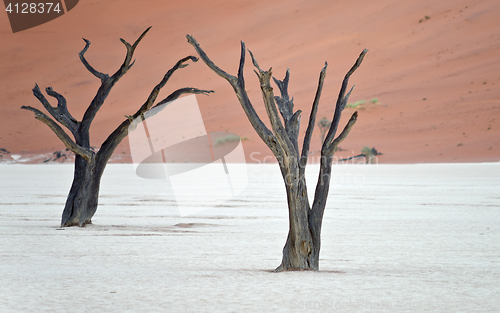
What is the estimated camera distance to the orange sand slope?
45.7 meters

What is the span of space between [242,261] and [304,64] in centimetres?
5755

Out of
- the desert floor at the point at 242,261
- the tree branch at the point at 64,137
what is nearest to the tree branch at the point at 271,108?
the desert floor at the point at 242,261

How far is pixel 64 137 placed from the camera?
905 centimetres

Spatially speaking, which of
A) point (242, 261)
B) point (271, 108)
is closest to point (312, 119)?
point (271, 108)

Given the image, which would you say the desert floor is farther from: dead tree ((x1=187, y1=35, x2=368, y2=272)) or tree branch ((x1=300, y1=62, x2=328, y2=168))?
tree branch ((x1=300, y1=62, x2=328, y2=168))

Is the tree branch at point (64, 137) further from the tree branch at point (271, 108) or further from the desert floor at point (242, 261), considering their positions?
the tree branch at point (271, 108)

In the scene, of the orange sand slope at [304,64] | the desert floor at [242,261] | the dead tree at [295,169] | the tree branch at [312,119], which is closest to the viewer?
the desert floor at [242,261]

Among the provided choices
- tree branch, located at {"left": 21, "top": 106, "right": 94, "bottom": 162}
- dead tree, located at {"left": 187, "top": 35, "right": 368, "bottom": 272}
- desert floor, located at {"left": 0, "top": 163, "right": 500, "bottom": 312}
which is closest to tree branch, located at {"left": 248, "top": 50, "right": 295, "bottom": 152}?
dead tree, located at {"left": 187, "top": 35, "right": 368, "bottom": 272}

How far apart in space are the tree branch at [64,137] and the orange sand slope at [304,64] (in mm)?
32189

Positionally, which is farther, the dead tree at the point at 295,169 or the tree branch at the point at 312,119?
the tree branch at the point at 312,119

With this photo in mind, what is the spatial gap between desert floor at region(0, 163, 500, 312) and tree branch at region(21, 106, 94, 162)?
116cm

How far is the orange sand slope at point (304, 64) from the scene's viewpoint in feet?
150

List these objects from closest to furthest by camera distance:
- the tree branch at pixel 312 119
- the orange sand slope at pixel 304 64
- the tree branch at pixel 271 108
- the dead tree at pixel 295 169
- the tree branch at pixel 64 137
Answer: the tree branch at pixel 271 108
the dead tree at pixel 295 169
the tree branch at pixel 312 119
the tree branch at pixel 64 137
the orange sand slope at pixel 304 64

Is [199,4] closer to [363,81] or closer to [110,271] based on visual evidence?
[363,81]
